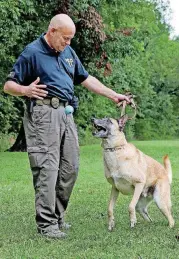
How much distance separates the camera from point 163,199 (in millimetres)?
6715

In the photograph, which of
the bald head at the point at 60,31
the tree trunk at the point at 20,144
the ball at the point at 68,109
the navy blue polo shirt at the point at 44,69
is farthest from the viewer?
the tree trunk at the point at 20,144

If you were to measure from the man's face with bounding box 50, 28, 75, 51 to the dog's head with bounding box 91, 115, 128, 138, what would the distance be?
1.12 meters

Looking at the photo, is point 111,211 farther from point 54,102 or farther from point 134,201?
point 54,102

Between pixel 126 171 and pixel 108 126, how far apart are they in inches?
21.9

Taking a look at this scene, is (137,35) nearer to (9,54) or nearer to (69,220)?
(9,54)

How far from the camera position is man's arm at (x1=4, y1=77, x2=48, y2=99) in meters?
5.63

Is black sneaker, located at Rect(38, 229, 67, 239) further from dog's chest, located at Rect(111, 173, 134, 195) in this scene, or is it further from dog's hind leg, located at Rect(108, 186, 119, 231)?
dog's chest, located at Rect(111, 173, 134, 195)

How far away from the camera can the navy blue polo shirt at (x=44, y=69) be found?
5.93 m

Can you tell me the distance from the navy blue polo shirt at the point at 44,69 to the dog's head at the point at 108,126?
68 cm

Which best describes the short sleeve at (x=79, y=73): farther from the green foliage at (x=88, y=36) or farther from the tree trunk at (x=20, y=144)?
the tree trunk at (x=20, y=144)

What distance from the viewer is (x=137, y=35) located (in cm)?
2733

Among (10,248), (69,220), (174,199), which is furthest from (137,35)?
(10,248)

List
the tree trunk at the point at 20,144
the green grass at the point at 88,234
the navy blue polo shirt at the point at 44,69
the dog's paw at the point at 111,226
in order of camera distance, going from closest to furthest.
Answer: the green grass at the point at 88,234
the navy blue polo shirt at the point at 44,69
the dog's paw at the point at 111,226
the tree trunk at the point at 20,144

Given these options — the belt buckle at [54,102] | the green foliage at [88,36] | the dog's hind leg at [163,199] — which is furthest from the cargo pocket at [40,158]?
the green foliage at [88,36]
